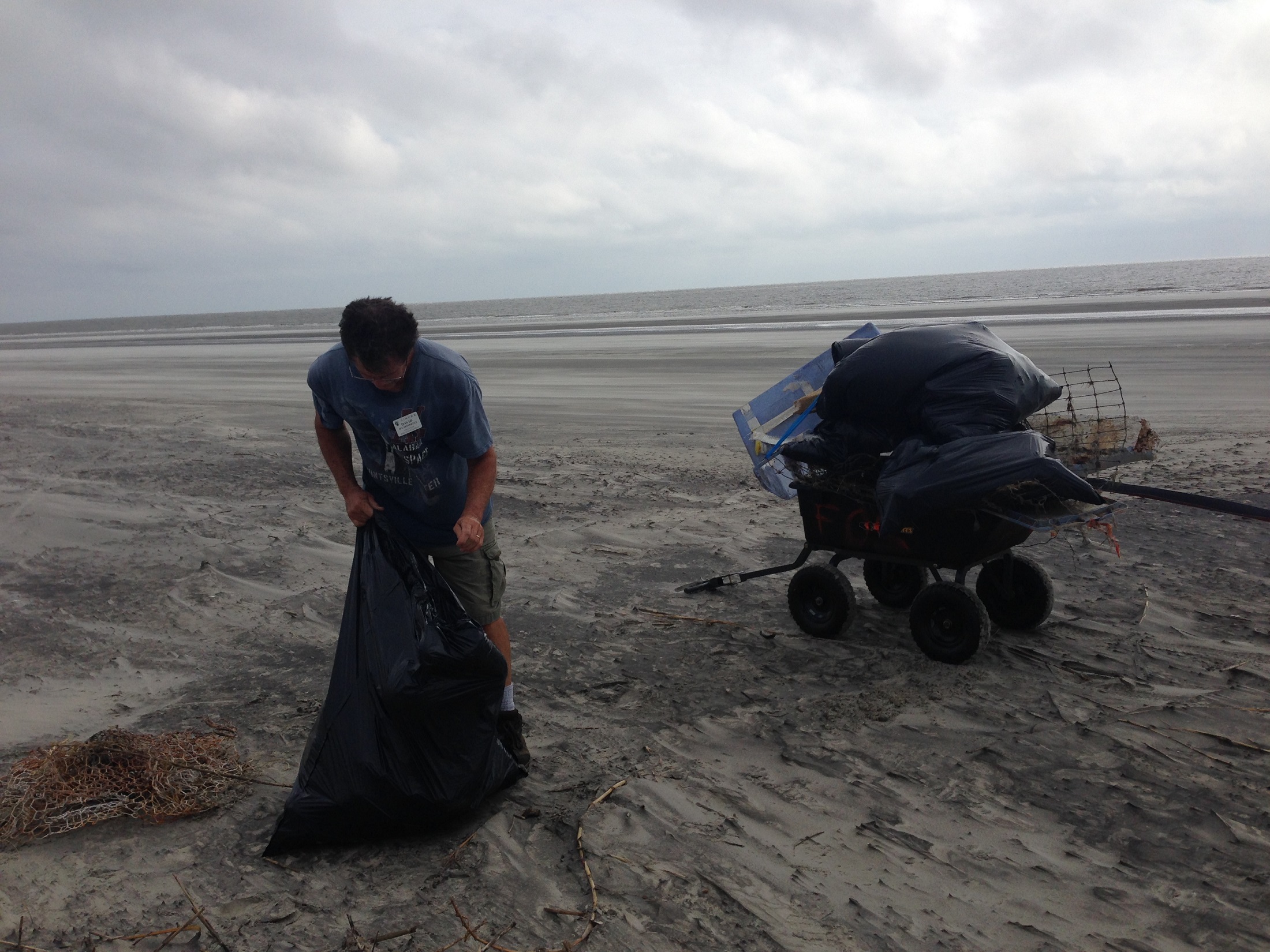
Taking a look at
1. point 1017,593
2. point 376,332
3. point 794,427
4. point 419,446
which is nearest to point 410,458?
point 419,446

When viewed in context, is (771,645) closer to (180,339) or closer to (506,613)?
(506,613)

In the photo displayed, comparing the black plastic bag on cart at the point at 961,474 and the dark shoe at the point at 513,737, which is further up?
the black plastic bag on cart at the point at 961,474

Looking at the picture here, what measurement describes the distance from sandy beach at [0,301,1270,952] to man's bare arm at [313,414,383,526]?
102 centimetres

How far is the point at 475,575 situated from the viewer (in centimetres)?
305

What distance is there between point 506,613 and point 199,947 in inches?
101

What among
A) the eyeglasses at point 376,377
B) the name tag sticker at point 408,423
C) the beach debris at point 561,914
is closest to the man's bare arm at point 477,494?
the name tag sticker at point 408,423

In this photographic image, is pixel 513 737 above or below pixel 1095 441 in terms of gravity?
below

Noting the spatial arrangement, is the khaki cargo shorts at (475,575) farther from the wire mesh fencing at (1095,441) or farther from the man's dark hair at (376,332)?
the wire mesh fencing at (1095,441)

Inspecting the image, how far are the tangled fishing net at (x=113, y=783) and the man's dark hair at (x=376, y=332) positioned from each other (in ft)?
5.07

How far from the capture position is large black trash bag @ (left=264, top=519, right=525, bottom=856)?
2584mm

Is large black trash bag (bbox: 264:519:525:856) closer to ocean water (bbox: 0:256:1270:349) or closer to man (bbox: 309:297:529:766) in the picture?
man (bbox: 309:297:529:766)

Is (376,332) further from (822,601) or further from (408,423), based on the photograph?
(822,601)

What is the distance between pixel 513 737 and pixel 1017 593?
2.55 metres

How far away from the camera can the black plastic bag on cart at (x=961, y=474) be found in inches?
128
